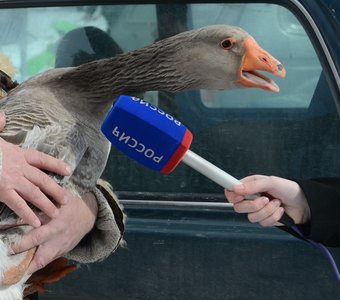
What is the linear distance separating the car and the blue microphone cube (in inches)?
30.2

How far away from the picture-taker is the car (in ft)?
6.29

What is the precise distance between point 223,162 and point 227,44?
2.25ft

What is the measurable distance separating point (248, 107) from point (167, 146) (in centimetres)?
91

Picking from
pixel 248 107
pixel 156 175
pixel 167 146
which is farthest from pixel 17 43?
pixel 167 146

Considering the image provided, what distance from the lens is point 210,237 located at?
77.1 inches

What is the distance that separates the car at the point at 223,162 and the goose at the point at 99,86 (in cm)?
55

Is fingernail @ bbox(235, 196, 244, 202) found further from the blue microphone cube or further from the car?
the car

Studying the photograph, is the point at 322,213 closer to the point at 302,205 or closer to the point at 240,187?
the point at 302,205

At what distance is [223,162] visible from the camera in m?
2.06

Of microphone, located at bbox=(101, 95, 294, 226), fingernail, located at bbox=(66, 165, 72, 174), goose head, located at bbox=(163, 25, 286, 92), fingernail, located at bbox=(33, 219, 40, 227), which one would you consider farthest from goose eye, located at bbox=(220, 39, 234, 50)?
fingernail, located at bbox=(33, 219, 40, 227)

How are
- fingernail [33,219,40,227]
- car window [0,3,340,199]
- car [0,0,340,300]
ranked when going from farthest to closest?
1. car window [0,3,340,199]
2. car [0,0,340,300]
3. fingernail [33,219,40,227]

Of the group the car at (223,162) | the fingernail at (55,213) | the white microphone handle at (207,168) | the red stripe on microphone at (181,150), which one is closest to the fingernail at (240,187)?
the white microphone handle at (207,168)

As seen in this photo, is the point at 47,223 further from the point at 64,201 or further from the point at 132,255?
the point at 132,255

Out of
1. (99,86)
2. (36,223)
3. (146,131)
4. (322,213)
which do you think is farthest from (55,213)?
(322,213)
